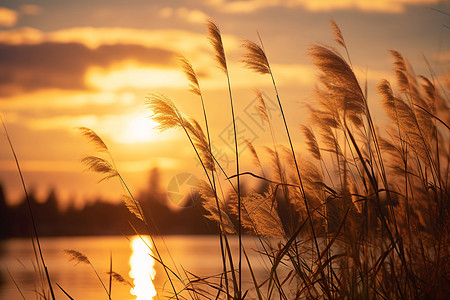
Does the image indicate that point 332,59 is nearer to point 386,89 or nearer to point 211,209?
point 386,89

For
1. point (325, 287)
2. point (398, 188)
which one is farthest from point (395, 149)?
point (325, 287)

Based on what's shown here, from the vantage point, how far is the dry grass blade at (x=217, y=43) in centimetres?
289

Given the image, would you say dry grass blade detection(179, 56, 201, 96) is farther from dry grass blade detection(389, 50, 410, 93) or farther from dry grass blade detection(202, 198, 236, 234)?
dry grass blade detection(389, 50, 410, 93)

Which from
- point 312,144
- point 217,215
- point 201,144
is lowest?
point 217,215

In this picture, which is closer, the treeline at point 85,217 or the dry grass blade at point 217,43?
the dry grass blade at point 217,43

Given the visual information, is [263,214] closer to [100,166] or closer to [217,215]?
[217,215]

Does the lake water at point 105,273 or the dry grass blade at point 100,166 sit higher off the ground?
the dry grass blade at point 100,166

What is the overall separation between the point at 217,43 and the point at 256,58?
0.28 m

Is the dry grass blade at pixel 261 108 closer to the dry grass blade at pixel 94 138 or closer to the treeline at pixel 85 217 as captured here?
the dry grass blade at pixel 94 138

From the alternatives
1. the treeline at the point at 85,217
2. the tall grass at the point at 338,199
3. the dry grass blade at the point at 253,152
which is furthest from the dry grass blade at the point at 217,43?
the treeline at the point at 85,217

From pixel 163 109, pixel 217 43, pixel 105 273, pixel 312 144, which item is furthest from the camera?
pixel 105 273

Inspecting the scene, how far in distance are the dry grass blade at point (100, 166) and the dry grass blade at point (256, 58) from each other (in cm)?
109

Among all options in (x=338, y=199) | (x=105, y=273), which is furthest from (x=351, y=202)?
(x=105, y=273)

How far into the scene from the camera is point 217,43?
9.57 feet
